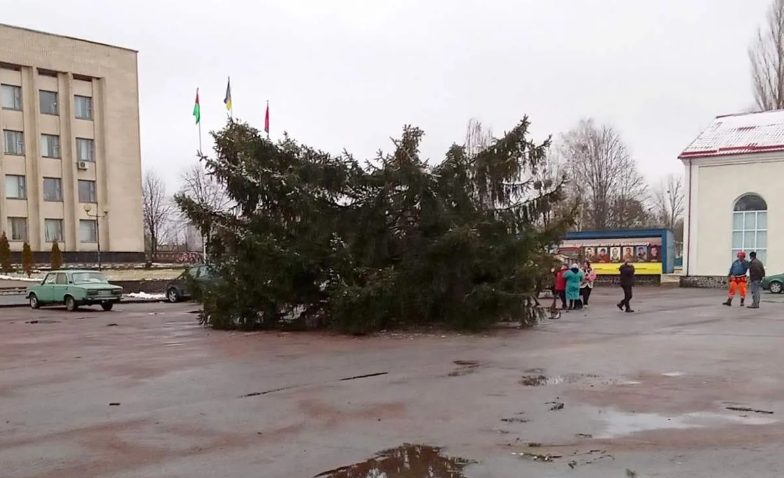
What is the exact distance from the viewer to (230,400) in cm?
843

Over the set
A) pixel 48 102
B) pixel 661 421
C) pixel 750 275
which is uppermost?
pixel 48 102

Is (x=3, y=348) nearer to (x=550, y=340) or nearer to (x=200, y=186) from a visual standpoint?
(x=550, y=340)

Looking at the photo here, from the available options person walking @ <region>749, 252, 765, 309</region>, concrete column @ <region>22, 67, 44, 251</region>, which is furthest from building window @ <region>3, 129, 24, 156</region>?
person walking @ <region>749, 252, 765, 309</region>

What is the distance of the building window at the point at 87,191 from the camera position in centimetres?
5750

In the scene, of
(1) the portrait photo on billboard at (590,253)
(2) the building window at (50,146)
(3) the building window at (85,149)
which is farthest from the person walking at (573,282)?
(2) the building window at (50,146)

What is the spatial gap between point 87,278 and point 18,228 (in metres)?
33.6

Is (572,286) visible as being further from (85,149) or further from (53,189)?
(85,149)

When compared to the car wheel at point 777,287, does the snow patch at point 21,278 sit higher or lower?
lower

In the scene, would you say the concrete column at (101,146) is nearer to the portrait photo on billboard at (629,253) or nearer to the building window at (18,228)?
the building window at (18,228)

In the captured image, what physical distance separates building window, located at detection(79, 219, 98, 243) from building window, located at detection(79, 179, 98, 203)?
5.90 ft

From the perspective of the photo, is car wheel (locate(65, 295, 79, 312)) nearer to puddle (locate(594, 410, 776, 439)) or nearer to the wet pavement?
the wet pavement

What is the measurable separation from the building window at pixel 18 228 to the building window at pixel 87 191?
4.80 meters

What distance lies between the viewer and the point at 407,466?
562 cm

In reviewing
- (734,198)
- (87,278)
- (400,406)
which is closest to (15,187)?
(87,278)
